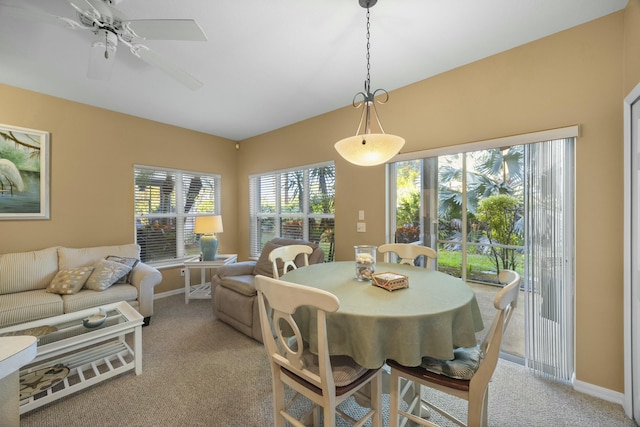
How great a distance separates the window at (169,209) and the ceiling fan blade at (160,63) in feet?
7.44

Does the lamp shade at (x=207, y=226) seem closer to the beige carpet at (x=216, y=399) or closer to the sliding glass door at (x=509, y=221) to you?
the beige carpet at (x=216, y=399)

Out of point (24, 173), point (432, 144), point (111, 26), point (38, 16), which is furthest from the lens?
point (24, 173)

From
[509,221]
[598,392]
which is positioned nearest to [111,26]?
[509,221]

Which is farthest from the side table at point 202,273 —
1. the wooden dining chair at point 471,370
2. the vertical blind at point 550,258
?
the vertical blind at point 550,258

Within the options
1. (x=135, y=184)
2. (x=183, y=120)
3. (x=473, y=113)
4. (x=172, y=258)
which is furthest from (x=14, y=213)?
(x=473, y=113)

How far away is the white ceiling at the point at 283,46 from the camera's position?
1.66 metres

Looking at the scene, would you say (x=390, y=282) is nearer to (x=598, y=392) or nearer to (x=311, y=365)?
(x=311, y=365)

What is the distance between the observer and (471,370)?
3.88 feet

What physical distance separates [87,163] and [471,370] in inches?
173

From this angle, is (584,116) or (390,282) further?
(584,116)

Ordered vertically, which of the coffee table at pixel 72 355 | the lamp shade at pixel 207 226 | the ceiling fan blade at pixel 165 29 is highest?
the ceiling fan blade at pixel 165 29

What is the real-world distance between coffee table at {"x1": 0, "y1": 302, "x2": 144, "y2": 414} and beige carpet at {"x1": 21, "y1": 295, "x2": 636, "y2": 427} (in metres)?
0.10

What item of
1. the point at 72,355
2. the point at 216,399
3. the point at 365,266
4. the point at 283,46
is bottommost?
the point at 216,399

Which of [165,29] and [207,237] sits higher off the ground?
[165,29]
